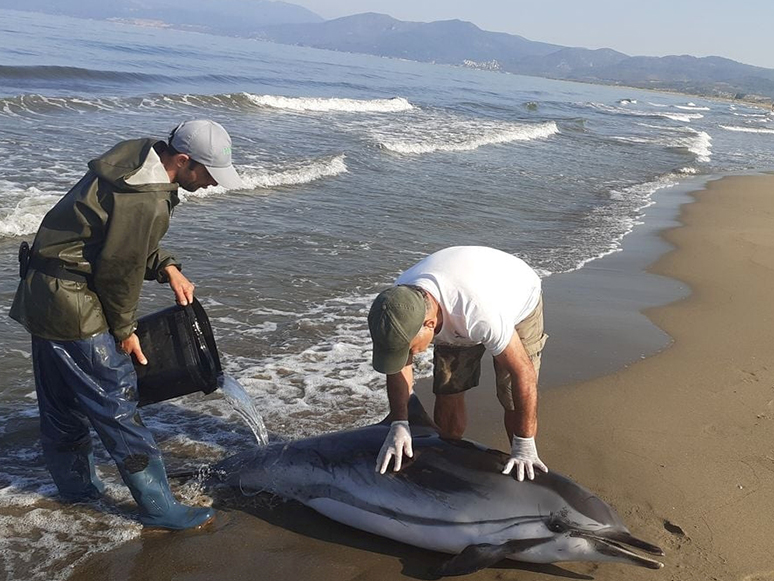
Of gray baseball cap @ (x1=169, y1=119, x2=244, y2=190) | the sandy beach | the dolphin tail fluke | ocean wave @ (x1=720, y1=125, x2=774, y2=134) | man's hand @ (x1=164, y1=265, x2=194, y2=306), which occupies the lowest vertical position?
the sandy beach

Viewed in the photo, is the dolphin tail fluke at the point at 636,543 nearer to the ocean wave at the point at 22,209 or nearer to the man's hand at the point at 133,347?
the man's hand at the point at 133,347

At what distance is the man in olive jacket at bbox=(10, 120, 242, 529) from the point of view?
10.6 ft

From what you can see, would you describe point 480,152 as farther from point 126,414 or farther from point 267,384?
point 126,414

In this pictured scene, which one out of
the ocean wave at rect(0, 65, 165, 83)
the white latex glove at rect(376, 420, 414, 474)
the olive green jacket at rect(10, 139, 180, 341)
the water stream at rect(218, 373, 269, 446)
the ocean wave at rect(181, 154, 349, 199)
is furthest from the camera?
the ocean wave at rect(0, 65, 165, 83)

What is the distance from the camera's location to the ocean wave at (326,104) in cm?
2514

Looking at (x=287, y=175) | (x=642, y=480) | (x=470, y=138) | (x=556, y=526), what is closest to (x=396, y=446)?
(x=556, y=526)

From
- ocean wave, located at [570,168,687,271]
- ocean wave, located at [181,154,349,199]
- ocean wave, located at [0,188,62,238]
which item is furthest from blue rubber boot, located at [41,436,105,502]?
ocean wave, located at [181,154,349,199]

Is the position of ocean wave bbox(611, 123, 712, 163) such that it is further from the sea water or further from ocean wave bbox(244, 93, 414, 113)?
ocean wave bbox(244, 93, 414, 113)

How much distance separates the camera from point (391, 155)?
57.2ft

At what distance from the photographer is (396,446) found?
3.74 metres

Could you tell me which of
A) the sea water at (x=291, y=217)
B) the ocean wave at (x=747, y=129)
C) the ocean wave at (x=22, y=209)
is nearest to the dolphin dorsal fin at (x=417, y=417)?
the sea water at (x=291, y=217)

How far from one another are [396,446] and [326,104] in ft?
82.6

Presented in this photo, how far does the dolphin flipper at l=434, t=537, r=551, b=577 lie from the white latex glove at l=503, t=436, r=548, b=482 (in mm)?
329

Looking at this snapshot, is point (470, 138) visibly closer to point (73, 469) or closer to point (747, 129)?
point (73, 469)
